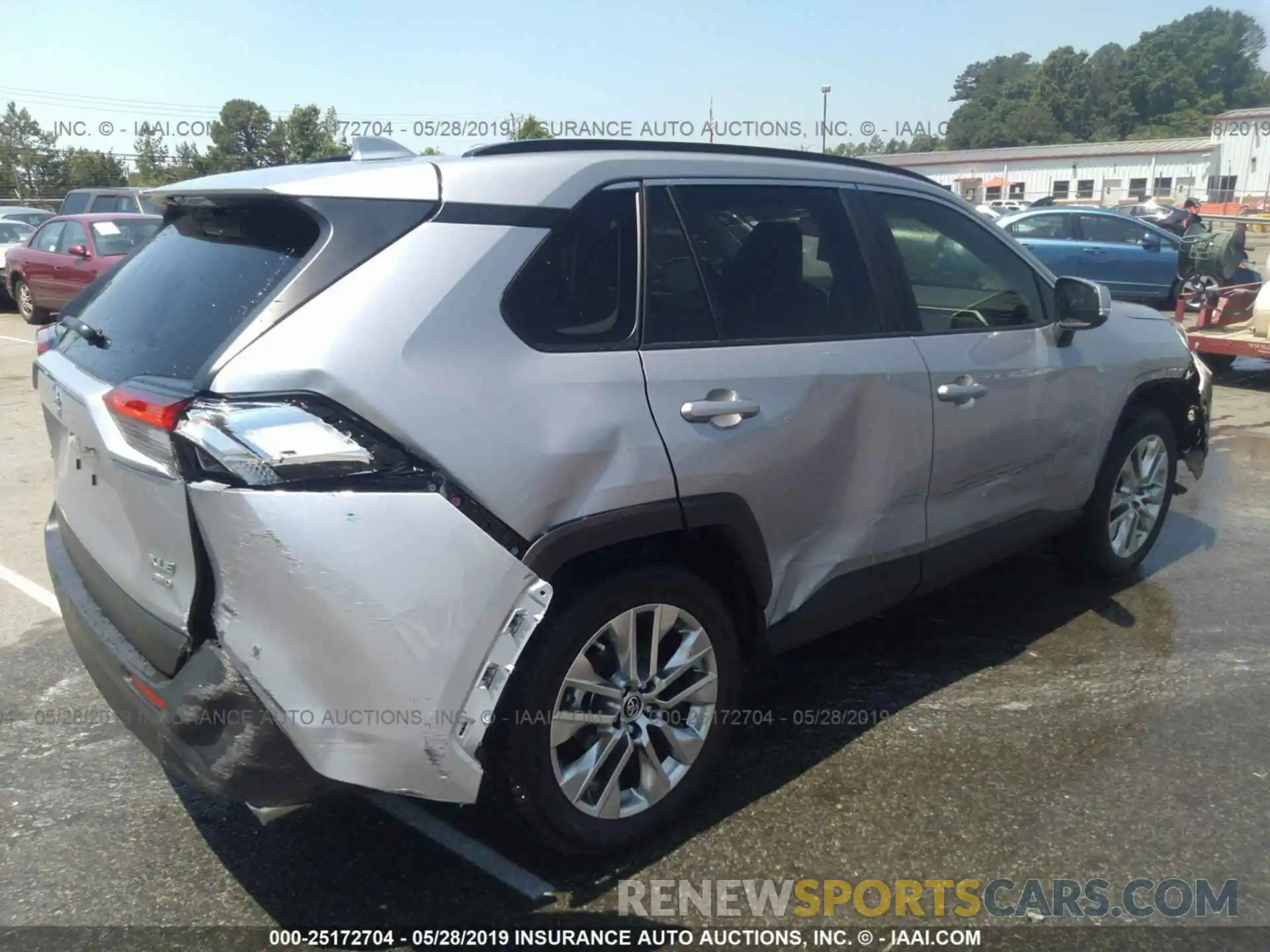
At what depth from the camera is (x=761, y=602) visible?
305 cm

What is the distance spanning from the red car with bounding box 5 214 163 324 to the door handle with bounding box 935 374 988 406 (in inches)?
476

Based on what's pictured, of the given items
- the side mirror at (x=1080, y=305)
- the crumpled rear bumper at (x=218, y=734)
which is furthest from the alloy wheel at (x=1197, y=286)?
the crumpled rear bumper at (x=218, y=734)

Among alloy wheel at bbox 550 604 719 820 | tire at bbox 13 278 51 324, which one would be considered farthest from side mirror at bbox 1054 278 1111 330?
tire at bbox 13 278 51 324

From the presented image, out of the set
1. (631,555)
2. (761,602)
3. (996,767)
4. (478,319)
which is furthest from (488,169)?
(996,767)

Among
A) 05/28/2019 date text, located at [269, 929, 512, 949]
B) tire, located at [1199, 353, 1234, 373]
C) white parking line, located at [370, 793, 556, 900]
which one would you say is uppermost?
tire, located at [1199, 353, 1234, 373]

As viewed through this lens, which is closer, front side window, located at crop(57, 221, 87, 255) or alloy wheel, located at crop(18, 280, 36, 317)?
front side window, located at crop(57, 221, 87, 255)

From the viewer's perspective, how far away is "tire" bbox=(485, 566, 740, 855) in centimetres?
249

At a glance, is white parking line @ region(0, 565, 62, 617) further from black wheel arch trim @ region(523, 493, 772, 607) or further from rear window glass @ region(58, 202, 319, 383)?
black wheel arch trim @ region(523, 493, 772, 607)

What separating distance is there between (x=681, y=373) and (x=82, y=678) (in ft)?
9.06

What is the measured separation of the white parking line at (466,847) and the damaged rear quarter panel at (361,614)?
38 centimetres

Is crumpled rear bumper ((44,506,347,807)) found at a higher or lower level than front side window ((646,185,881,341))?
lower

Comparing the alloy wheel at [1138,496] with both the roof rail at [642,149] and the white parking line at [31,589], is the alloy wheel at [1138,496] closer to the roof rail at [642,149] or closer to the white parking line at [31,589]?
the roof rail at [642,149]

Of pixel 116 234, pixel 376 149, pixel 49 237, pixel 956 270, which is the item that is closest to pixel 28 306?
pixel 49 237

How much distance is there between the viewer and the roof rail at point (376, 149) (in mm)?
2717
